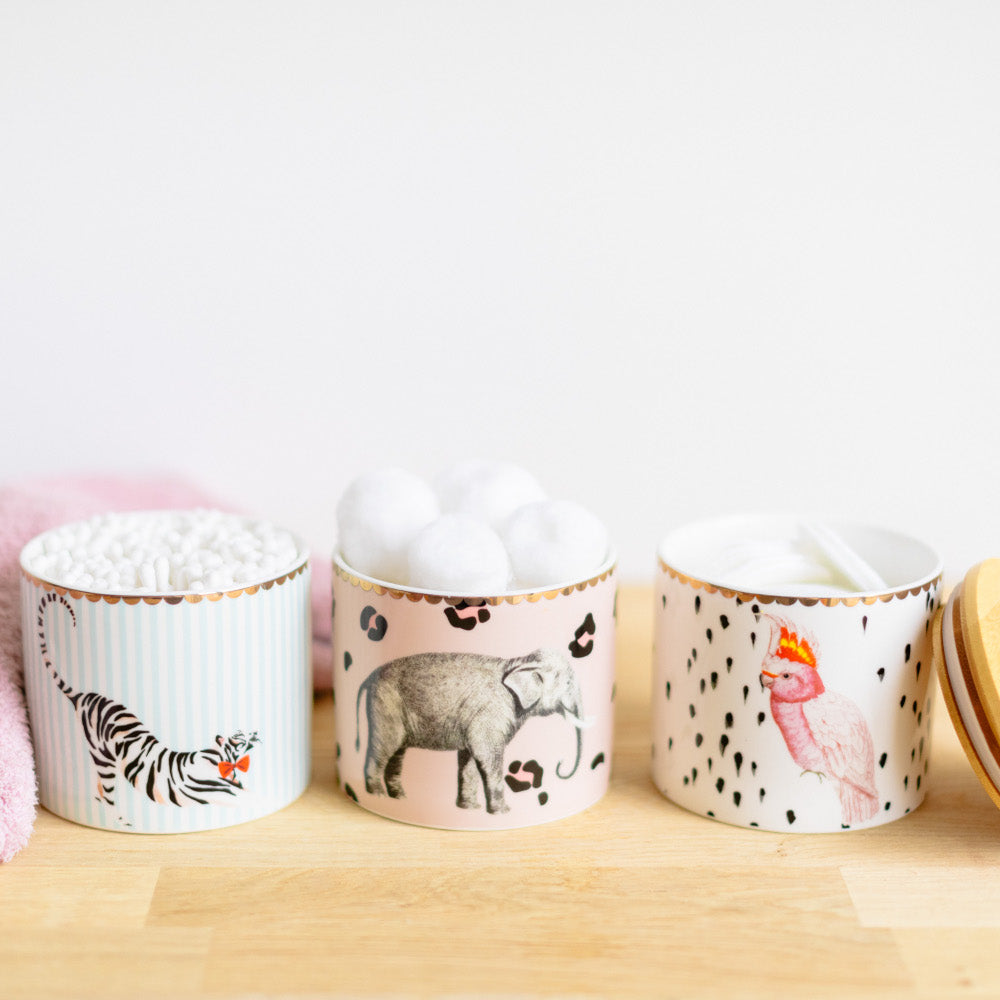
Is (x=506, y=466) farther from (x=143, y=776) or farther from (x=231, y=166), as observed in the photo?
(x=231, y=166)

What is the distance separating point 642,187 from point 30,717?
598 millimetres

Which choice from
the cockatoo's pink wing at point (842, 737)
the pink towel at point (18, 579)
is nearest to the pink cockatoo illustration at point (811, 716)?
the cockatoo's pink wing at point (842, 737)

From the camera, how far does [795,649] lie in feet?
2.11

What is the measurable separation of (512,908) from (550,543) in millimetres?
193

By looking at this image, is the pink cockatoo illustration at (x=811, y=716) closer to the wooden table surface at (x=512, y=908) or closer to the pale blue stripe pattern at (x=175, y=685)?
the wooden table surface at (x=512, y=908)

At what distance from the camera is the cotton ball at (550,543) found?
656mm

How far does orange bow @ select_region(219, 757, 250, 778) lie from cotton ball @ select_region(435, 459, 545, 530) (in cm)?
19

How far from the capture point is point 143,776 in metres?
0.65

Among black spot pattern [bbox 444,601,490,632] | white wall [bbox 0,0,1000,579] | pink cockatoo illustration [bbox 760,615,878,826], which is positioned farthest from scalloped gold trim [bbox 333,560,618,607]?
white wall [bbox 0,0,1000,579]

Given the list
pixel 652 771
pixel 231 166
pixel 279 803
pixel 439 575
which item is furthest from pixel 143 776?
pixel 231 166

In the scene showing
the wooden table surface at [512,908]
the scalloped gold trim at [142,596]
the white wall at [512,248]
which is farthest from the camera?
the white wall at [512,248]

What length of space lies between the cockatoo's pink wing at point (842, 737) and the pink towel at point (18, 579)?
0.36 m

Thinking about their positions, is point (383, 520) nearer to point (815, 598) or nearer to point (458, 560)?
point (458, 560)

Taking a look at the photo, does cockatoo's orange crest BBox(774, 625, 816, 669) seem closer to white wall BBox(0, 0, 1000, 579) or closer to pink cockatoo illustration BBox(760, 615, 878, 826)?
pink cockatoo illustration BBox(760, 615, 878, 826)
